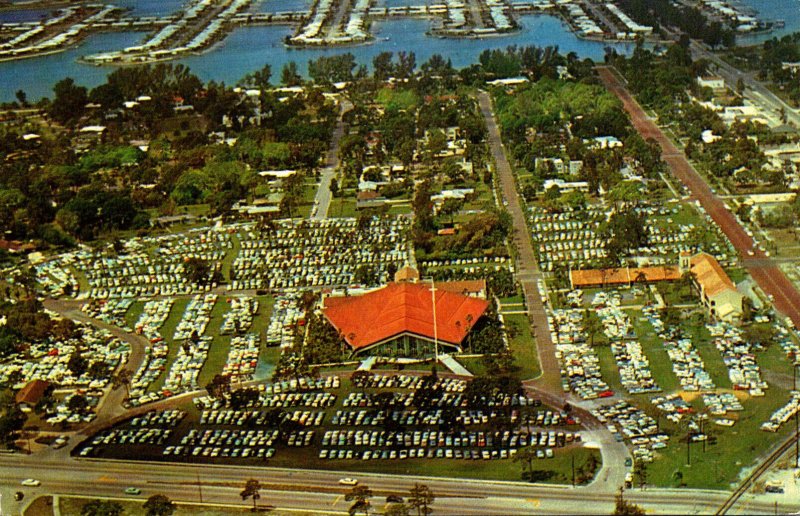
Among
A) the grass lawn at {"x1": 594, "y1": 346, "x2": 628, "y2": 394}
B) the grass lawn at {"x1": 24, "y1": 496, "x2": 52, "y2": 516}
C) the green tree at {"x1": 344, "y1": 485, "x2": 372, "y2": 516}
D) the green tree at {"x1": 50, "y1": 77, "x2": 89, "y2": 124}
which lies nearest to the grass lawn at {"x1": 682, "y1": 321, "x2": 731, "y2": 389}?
the grass lawn at {"x1": 594, "y1": 346, "x2": 628, "y2": 394}

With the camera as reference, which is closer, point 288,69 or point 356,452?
point 356,452

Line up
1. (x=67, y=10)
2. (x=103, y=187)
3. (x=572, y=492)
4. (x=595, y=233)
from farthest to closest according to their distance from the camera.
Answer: (x=67, y=10) < (x=103, y=187) < (x=595, y=233) < (x=572, y=492)

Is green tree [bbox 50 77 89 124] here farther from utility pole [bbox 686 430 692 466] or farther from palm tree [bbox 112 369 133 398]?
utility pole [bbox 686 430 692 466]

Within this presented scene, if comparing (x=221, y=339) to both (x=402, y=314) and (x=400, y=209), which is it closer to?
(x=402, y=314)

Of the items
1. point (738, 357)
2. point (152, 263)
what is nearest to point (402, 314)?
point (738, 357)

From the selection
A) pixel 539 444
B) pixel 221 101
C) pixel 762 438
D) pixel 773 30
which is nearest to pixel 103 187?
pixel 221 101

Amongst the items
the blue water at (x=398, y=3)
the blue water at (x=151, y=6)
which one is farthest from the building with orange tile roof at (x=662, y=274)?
the blue water at (x=151, y=6)

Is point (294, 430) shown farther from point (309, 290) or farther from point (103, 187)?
point (103, 187)

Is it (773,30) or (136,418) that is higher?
(136,418)
